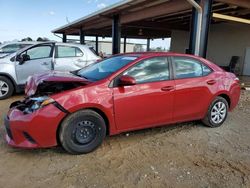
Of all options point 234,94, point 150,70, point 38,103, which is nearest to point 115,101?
point 150,70

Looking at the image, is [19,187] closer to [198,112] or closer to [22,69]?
[198,112]

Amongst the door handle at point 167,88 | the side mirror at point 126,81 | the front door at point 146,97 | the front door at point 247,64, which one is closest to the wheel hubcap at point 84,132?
the front door at point 146,97

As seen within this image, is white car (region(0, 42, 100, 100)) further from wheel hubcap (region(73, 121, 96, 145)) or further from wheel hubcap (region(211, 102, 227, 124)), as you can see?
wheel hubcap (region(211, 102, 227, 124))

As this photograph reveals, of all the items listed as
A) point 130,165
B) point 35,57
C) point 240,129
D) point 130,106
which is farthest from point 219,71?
point 35,57

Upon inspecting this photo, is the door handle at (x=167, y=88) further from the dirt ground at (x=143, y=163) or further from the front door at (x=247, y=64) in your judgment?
the front door at (x=247, y=64)

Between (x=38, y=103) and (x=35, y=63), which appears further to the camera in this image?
(x=35, y=63)

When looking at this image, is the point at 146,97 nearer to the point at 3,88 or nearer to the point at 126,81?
the point at 126,81

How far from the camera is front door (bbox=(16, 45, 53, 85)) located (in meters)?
7.74

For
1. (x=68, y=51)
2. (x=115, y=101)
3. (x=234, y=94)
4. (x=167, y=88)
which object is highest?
(x=68, y=51)

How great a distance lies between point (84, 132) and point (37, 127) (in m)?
0.66

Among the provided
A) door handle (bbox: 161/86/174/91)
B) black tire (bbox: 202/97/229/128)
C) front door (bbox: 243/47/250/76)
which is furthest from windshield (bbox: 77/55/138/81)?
front door (bbox: 243/47/250/76)

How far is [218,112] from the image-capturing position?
532cm

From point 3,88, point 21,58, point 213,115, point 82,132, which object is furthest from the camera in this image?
point 21,58

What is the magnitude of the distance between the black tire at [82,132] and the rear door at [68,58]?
445cm
